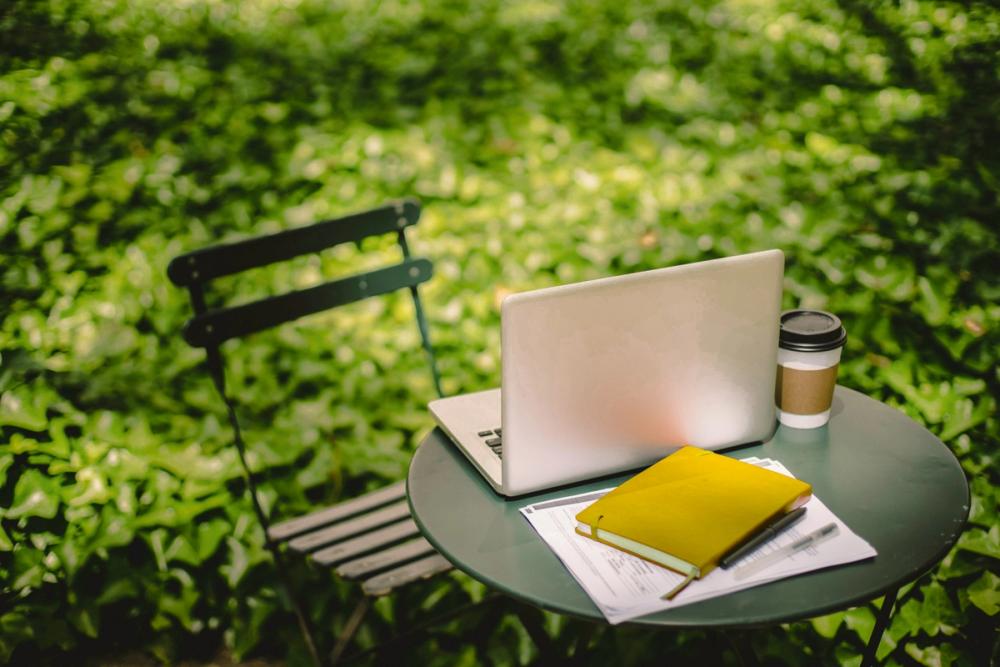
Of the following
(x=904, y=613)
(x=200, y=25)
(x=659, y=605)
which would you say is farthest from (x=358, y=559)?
(x=200, y=25)

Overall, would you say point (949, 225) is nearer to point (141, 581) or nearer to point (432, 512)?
point (432, 512)

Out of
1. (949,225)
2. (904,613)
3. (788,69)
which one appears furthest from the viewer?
(788,69)

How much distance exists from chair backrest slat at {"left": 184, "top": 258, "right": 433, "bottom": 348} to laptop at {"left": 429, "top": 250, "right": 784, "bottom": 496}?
77 cm

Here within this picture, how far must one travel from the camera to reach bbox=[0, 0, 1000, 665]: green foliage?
229 cm

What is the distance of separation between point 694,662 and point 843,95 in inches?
121

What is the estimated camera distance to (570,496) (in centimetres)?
136

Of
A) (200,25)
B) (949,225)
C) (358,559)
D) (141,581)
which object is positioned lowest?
(141,581)

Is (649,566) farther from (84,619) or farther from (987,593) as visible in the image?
(84,619)

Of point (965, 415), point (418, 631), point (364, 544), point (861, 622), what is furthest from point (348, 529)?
point (965, 415)

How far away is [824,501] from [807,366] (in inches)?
10.5

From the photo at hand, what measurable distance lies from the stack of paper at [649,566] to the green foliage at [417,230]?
2.68ft

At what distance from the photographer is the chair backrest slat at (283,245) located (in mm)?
1853

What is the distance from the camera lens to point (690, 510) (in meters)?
1.22

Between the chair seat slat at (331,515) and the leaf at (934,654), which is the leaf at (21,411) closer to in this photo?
the chair seat slat at (331,515)
